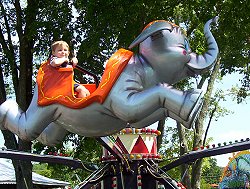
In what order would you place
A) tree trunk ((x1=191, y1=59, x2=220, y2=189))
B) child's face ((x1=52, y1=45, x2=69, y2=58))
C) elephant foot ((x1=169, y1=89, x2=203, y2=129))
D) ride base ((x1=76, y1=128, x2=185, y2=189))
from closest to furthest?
elephant foot ((x1=169, y1=89, x2=203, y2=129)), child's face ((x1=52, y1=45, x2=69, y2=58)), ride base ((x1=76, y1=128, x2=185, y2=189)), tree trunk ((x1=191, y1=59, x2=220, y2=189))

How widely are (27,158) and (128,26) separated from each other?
176 inches

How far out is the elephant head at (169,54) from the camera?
4129mm

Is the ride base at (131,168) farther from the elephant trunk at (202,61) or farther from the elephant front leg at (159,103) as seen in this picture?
the elephant trunk at (202,61)

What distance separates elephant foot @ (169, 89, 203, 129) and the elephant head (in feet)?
1.19

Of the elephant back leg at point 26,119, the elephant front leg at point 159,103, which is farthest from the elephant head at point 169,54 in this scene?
the elephant back leg at point 26,119

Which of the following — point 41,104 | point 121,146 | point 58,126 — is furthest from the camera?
point 121,146

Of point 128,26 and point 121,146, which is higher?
point 128,26

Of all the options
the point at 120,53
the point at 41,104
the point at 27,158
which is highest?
the point at 120,53

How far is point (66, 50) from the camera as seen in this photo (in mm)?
4645

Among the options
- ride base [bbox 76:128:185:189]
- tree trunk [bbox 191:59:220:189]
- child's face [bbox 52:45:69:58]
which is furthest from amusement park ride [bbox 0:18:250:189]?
tree trunk [bbox 191:59:220:189]

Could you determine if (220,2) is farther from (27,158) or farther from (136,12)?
(27,158)

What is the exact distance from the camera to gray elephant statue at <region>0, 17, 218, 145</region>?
3.93m

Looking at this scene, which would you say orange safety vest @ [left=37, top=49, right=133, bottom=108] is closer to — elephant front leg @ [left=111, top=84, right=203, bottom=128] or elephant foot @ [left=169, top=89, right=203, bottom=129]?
elephant front leg @ [left=111, top=84, right=203, bottom=128]

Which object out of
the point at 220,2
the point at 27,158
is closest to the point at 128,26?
the point at 220,2
